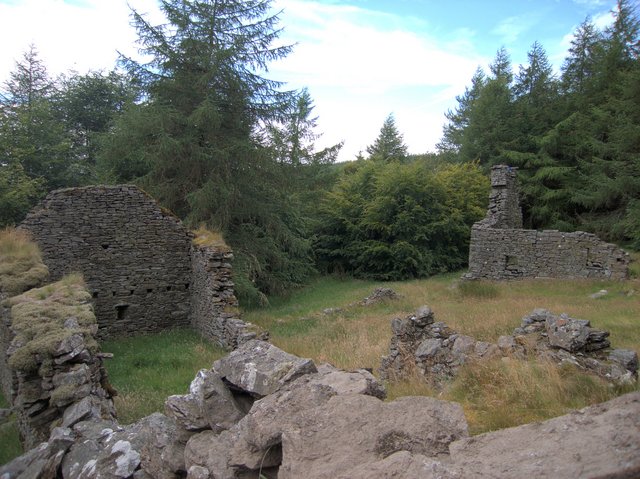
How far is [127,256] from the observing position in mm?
13133

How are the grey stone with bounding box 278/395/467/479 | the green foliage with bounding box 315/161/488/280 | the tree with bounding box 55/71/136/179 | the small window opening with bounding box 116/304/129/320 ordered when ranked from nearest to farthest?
1. the grey stone with bounding box 278/395/467/479
2. the small window opening with bounding box 116/304/129/320
3. the green foliage with bounding box 315/161/488/280
4. the tree with bounding box 55/71/136/179

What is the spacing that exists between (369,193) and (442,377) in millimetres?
22533

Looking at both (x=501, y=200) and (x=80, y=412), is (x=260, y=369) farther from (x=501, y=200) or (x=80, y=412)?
(x=501, y=200)

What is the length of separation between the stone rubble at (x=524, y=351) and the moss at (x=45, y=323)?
4828 millimetres

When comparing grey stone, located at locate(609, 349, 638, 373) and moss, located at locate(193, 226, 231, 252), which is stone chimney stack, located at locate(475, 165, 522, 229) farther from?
grey stone, located at locate(609, 349, 638, 373)

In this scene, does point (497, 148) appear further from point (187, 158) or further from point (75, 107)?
point (75, 107)

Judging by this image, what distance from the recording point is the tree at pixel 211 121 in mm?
17812

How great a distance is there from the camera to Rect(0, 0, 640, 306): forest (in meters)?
18.4

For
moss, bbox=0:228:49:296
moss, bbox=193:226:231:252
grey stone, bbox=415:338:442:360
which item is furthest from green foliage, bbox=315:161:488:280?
moss, bbox=0:228:49:296

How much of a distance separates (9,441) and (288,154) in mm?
A: 19368

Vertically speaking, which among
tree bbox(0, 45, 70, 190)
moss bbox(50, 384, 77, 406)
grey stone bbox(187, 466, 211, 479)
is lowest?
moss bbox(50, 384, 77, 406)

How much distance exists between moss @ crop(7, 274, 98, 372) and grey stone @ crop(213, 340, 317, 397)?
3.20 metres

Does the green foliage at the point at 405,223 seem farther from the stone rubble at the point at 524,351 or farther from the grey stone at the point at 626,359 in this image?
the grey stone at the point at 626,359

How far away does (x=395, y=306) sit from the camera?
15859mm
